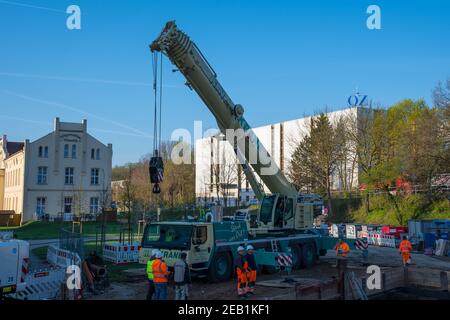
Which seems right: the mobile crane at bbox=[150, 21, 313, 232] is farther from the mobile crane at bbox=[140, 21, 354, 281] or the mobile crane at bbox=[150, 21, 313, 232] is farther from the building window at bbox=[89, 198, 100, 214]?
the building window at bbox=[89, 198, 100, 214]

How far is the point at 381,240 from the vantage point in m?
31.8

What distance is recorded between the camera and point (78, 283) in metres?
12.7

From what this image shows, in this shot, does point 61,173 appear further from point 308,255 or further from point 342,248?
point 342,248

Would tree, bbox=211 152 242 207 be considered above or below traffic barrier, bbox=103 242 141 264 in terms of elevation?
above

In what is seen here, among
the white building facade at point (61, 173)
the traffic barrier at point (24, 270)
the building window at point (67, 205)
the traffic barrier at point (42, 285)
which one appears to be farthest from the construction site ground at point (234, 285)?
the building window at point (67, 205)

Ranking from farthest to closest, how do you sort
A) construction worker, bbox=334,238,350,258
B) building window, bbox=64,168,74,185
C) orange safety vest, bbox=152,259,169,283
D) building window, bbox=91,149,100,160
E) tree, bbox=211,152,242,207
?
tree, bbox=211,152,242,207
building window, bbox=91,149,100,160
building window, bbox=64,168,74,185
construction worker, bbox=334,238,350,258
orange safety vest, bbox=152,259,169,283

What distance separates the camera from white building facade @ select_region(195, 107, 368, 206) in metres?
53.4

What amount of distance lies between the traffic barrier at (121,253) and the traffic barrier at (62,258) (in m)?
2.55

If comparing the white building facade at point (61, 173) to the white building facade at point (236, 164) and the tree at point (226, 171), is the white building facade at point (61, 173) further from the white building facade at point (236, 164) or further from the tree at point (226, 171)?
the tree at point (226, 171)

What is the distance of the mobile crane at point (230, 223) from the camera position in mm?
15398

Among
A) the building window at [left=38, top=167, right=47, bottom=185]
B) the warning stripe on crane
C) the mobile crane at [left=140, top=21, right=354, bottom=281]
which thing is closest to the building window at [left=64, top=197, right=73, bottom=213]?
the building window at [left=38, top=167, right=47, bottom=185]

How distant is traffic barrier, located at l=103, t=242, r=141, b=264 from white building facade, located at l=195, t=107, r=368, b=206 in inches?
1087

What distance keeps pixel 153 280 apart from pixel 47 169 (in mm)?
45831
